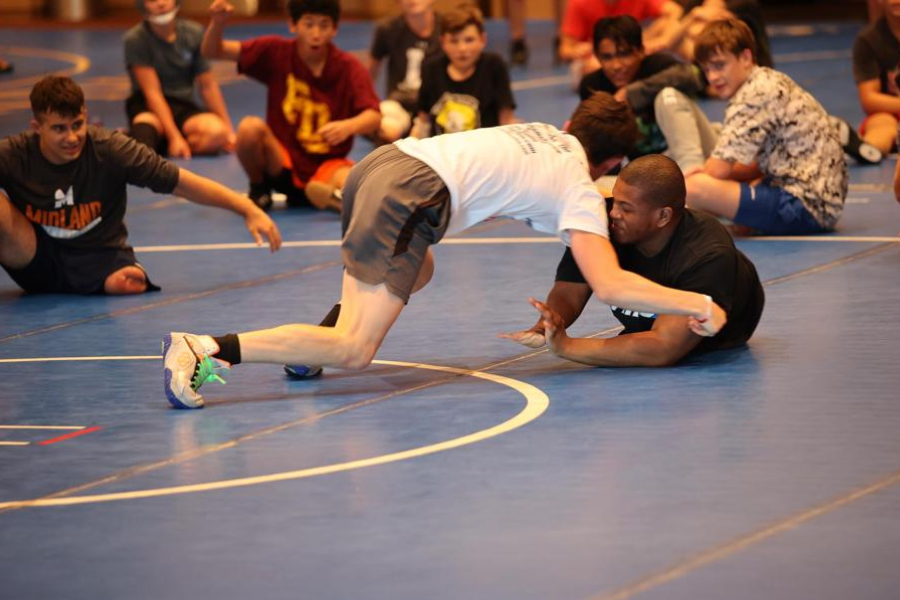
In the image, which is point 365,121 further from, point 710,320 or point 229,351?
point 710,320

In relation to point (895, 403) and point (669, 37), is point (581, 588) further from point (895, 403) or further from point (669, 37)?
point (669, 37)

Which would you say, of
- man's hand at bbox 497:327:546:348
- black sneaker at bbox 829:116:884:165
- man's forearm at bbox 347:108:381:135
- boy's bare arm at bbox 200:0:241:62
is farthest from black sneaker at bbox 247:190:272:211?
man's hand at bbox 497:327:546:348

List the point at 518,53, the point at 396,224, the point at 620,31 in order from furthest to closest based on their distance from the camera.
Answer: the point at 518,53 → the point at 620,31 → the point at 396,224

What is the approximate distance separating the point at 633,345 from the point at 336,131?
383cm

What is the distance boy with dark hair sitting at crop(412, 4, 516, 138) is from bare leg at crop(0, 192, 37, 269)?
3.24 m

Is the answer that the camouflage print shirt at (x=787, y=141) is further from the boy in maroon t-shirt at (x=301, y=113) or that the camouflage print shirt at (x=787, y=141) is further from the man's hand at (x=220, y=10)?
the man's hand at (x=220, y=10)

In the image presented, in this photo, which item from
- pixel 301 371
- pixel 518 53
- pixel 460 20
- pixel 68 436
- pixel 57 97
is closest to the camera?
pixel 68 436

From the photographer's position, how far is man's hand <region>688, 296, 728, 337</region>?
4.77 m

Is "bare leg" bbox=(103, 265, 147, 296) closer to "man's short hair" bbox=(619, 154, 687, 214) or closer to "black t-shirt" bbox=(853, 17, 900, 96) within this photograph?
"man's short hair" bbox=(619, 154, 687, 214)

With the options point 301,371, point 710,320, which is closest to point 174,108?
point 301,371

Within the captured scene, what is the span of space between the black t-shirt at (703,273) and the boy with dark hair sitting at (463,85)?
156 inches

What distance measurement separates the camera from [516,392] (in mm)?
4992

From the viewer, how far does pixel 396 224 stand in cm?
495

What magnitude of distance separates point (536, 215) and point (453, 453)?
1.09 metres
